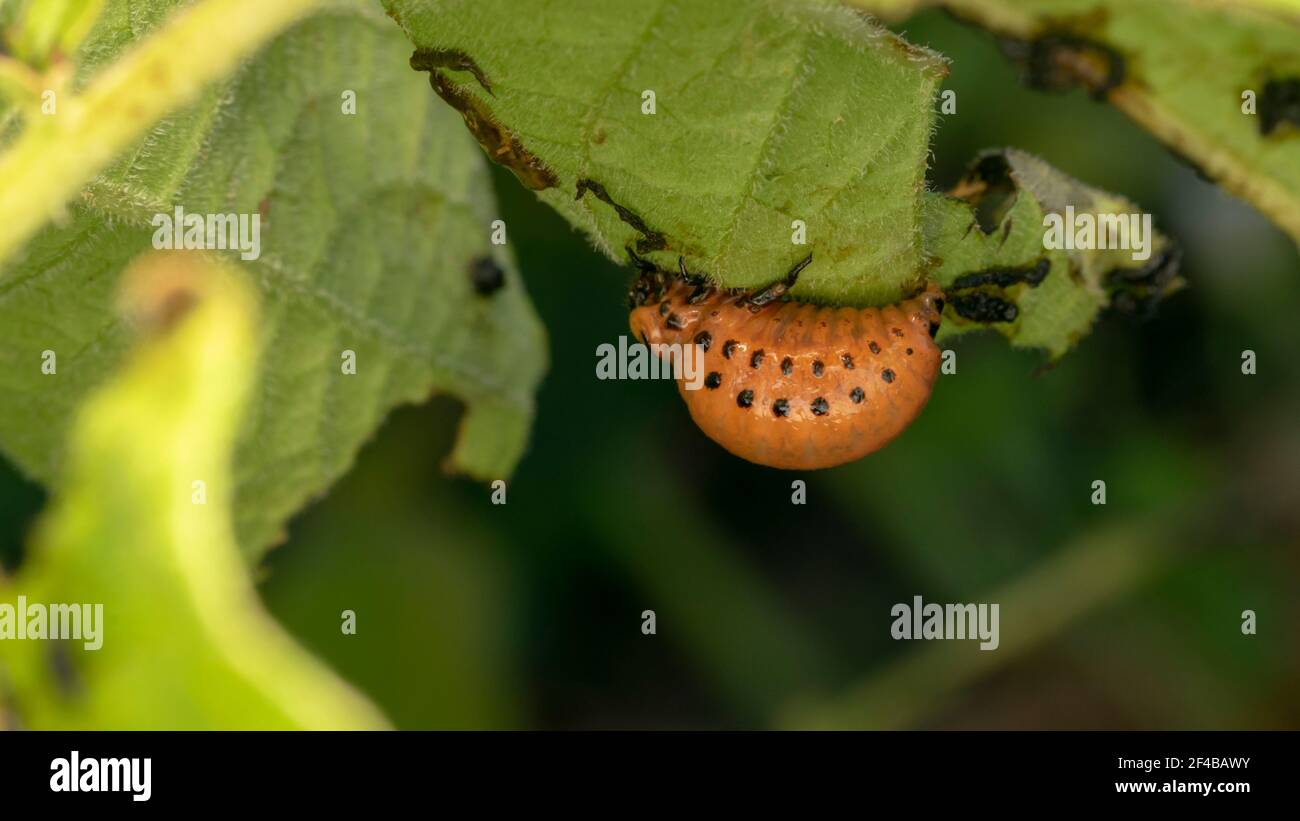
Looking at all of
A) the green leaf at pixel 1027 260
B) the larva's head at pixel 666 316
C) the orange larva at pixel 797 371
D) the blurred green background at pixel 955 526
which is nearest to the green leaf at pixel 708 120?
the green leaf at pixel 1027 260

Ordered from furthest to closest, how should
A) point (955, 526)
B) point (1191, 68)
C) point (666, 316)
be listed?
1. point (955, 526)
2. point (666, 316)
3. point (1191, 68)

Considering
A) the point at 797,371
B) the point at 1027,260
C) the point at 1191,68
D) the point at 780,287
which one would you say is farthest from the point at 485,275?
the point at 1191,68

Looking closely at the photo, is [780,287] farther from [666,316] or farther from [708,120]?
[666,316]

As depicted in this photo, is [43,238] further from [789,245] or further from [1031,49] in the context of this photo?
[1031,49]

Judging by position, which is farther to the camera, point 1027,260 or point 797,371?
point 797,371

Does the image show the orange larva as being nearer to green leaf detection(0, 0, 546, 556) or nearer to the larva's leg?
the larva's leg
